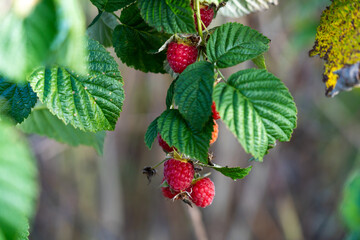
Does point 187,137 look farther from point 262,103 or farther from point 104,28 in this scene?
point 104,28

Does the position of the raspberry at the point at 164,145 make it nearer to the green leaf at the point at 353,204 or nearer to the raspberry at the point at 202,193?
the raspberry at the point at 202,193

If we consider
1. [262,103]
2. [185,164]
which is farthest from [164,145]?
[262,103]

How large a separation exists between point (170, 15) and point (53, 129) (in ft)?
1.31

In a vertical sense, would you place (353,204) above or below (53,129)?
below

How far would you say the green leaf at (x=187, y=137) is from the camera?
18.7 inches

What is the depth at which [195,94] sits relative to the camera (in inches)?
18.1

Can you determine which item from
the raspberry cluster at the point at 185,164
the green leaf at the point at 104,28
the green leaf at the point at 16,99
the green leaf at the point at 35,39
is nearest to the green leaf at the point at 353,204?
the raspberry cluster at the point at 185,164

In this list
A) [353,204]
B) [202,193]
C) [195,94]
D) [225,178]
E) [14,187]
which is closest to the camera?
[14,187]

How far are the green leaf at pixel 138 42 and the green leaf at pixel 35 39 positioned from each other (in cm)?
29

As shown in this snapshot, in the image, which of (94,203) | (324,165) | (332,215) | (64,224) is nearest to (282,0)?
(324,165)

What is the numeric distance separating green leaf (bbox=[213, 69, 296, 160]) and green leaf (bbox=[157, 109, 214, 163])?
1.5 inches

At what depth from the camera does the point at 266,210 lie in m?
2.60

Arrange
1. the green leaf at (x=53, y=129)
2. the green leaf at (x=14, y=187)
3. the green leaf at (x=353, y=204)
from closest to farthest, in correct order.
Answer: the green leaf at (x=14, y=187), the green leaf at (x=53, y=129), the green leaf at (x=353, y=204)

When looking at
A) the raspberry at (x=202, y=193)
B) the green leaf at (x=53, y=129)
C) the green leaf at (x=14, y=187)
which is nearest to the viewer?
the green leaf at (x=14, y=187)
